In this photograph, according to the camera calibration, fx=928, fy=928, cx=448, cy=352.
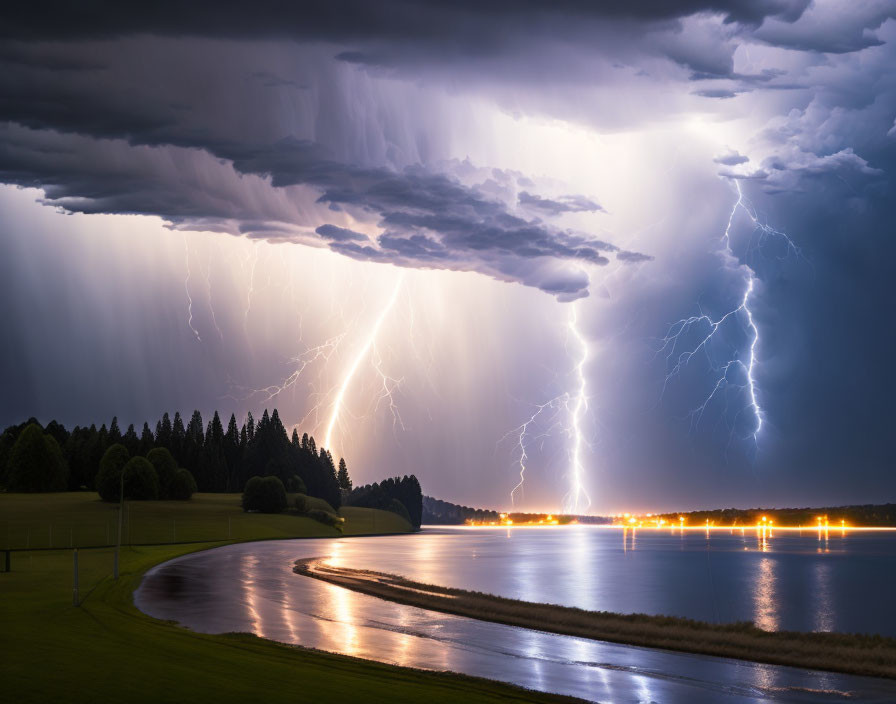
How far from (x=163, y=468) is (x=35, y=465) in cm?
2189

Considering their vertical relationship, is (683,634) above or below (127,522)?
above

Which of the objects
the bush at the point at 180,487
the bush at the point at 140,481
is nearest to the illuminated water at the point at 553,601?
the bush at the point at 140,481

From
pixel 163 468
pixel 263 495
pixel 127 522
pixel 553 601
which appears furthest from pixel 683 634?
pixel 263 495

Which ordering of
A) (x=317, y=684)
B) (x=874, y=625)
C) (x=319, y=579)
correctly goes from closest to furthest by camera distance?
(x=317, y=684)
(x=874, y=625)
(x=319, y=579)

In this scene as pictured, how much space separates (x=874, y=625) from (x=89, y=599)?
46.6 metres

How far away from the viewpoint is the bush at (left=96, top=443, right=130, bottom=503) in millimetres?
152750

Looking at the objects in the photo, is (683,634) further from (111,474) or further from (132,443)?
(132,443)

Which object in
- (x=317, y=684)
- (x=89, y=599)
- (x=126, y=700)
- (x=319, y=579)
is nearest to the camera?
(x=126, y=700)

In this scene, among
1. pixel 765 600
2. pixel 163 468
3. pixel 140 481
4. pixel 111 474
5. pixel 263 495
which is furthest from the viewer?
pixel 263 495

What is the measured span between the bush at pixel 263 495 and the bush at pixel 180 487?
1076 cm

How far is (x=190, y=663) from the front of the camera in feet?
83.5

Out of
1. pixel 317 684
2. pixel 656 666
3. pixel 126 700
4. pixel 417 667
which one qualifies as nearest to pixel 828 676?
pixel 656 666

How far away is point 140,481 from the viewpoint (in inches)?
6289

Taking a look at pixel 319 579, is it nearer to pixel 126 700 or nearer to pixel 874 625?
pixel 874 625
